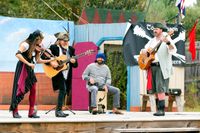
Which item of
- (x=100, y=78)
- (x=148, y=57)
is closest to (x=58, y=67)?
(x=148, y=57)

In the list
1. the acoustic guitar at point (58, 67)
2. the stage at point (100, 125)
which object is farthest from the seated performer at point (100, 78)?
the stage at point (100, 125)

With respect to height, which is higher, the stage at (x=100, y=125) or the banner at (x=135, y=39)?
the banner at (x=135, y=39)

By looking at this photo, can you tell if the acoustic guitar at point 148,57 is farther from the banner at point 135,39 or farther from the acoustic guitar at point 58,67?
the banner at point 135,39

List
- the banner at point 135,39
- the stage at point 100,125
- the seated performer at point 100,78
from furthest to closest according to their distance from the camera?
the banner at point 135,39
the seated performer at point 100,78
the stage at point 100,125

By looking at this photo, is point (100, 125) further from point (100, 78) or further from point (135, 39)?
point (135, 39)

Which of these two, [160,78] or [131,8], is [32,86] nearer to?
[160,78]

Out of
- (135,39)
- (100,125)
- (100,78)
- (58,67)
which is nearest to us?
(100,125)

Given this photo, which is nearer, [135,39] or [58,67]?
[58,67]

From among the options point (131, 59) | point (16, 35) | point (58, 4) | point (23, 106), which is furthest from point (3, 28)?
point (58, 4)

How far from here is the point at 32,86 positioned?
807cm

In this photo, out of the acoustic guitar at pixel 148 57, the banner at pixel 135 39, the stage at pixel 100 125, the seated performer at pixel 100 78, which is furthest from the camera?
the banner at pixel 135 39

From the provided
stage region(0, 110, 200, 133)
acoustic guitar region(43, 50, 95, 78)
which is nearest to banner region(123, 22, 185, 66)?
acoustic guitar region(43, 50, 95, 78)

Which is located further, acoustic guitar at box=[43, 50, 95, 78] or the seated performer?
the seated performer

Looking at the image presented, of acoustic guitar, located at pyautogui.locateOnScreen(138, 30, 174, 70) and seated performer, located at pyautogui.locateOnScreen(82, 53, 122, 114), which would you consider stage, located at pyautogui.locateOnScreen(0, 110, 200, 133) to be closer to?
acoustic guitar, located at pyautogui.locateOnScreen(138, 30, 174, 70)
